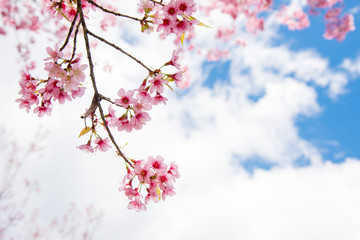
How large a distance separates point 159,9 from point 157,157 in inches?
48.1

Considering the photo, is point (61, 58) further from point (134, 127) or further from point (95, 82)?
point (134, 127)

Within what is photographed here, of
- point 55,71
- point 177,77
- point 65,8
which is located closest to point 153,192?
point 177,77

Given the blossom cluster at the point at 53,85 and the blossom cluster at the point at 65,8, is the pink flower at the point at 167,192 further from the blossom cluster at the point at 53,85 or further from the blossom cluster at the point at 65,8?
the blossom cluster at the point at 65,8

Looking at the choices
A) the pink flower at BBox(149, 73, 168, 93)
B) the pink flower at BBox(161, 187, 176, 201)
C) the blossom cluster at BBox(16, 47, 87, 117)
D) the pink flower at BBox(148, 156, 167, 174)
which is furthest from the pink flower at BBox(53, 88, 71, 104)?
the pink flower at BBox(161, 187, 176, 201)

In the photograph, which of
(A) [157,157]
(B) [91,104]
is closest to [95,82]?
(B) [91,104]

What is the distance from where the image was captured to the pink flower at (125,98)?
212cm

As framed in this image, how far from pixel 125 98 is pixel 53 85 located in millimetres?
568

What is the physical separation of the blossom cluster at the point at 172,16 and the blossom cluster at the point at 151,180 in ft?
3.52

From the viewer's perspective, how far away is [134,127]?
2.16 meters

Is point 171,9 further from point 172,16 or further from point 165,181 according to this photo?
point 165,181

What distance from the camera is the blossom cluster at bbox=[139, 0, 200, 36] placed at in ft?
7.17

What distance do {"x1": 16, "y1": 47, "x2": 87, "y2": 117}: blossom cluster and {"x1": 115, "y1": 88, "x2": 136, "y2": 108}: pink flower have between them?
0.29 m

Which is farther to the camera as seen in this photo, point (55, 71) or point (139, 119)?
point (139, 119)

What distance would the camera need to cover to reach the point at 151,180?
2.24 m
